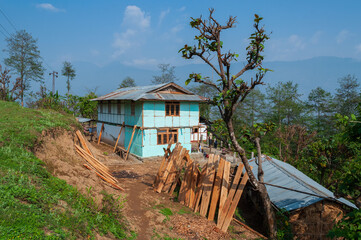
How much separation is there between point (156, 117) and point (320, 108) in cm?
2865

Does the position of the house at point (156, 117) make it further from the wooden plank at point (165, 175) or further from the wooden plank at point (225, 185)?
the wooden plank at point (225, 185)

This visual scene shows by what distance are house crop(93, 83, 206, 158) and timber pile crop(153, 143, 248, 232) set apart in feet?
28.5

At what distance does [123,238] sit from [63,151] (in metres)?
4.61

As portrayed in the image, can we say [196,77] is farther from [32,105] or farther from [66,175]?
[32,105]

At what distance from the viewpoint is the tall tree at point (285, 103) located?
3351 cm

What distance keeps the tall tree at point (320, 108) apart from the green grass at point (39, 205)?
3314 cm

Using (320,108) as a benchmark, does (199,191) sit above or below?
below

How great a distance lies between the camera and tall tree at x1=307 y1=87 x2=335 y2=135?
31.7 meters

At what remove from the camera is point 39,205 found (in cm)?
443

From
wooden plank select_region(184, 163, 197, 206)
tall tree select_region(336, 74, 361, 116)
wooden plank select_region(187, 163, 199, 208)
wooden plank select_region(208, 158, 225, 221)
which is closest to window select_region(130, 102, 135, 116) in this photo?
Result: wooden plank select_region(184, 163, 197, 206)

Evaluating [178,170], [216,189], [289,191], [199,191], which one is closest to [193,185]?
[199,191]

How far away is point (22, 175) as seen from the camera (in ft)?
16.7

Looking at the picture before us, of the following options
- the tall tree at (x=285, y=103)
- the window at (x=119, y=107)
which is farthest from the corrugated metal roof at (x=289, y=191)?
the tall tree at (x=285, y=103)

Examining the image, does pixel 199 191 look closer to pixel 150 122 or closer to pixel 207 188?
pixel 207 188
